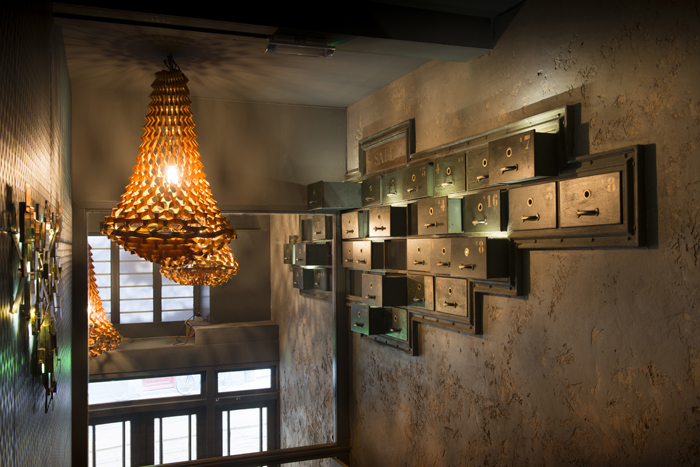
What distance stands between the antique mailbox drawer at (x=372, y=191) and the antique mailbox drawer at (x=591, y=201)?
157 cm

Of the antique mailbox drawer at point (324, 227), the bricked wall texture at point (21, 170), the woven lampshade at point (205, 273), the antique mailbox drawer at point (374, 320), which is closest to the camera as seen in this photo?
the bricked wall texture at point (21, 170)

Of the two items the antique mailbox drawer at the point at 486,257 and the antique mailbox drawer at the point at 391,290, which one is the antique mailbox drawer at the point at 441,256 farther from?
the antique mailbox drawer at the point at 391,290

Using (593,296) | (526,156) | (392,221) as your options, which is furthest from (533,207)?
(392,221)

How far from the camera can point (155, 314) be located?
6.84m

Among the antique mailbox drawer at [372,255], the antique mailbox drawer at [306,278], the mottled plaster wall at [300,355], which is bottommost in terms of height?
the mottled plaster wall at [300,355]

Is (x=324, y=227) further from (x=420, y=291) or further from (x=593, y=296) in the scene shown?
(x=593, y=296)

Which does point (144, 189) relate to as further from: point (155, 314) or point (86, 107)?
point (155, 314)

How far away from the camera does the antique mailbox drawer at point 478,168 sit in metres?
2.44

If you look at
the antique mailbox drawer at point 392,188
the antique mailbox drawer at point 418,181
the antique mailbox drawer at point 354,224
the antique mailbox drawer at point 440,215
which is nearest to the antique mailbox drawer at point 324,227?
the antique mailbox drawer at point 354,224

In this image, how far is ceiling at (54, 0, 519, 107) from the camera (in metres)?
2.18

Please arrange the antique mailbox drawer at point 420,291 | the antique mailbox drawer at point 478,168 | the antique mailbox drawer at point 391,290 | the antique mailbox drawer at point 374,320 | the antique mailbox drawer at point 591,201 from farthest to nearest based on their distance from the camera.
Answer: the antique mailbox drawer at point 374,320 < the antique mailbox drawer at point 391,290 < the antique mailbox drawer at point 420,291 < the antique mailbox drawer at point 478,168 < the antique mailbox drawer at point 591,201

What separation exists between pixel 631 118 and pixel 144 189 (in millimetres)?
2087

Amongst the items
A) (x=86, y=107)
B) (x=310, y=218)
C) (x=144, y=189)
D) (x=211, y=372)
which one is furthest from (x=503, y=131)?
(x=211, y=372)

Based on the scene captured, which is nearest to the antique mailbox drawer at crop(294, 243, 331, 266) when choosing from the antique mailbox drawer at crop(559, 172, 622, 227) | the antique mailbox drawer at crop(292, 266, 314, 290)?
the antique mailbox drawer at crop(292, 266, 314, 290)
